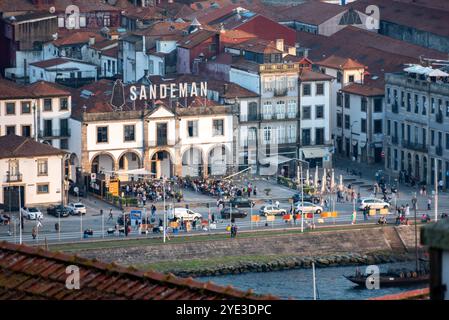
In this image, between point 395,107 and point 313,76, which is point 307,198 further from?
point 395,107

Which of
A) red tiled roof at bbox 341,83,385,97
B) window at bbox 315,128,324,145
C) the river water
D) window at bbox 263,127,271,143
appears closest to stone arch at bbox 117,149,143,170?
window at bbox 263,127,271,143

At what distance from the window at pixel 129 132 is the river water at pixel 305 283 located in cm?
1974

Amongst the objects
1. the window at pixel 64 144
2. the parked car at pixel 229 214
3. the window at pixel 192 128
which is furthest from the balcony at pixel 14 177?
the window at pixel 192 128

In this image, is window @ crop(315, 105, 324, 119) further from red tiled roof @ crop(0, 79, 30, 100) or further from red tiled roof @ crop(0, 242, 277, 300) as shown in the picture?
red tiled roof @ crop(0, 242, 277, 300)

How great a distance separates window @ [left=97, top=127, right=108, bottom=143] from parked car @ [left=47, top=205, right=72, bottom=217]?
9.27 m

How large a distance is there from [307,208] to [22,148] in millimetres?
15853

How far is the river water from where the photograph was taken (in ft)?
255

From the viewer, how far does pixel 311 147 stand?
363 ft

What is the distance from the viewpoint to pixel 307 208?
95.0m

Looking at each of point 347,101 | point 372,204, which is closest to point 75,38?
point 347,101

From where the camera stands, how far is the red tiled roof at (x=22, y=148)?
9512 cm

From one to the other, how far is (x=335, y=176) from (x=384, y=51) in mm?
23505

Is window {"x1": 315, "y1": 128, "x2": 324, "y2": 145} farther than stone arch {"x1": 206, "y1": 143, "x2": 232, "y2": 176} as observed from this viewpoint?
Yes
